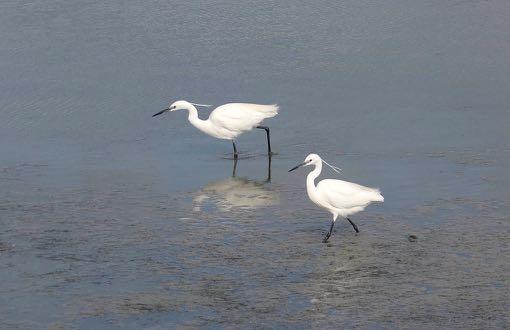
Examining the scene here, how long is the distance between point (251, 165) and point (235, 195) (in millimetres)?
1331

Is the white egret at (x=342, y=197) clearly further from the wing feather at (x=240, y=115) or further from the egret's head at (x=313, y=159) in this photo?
the wing feather at (x=240, y=115)

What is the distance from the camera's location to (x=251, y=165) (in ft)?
42.9

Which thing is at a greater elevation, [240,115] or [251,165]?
[240,115]

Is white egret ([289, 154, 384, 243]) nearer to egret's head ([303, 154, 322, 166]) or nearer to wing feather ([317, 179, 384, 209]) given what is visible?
wing feather ([317, 179, 384, 209])

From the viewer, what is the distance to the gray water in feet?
28.3

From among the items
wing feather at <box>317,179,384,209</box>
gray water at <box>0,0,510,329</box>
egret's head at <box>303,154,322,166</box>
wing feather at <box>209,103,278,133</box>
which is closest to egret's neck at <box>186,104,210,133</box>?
wing feather at <box>209,103,278,133</box>

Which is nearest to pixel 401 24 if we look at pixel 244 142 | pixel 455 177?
pixel 244 142

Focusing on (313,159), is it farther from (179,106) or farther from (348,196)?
(179,106)

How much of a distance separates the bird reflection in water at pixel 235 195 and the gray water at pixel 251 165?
0.14ft

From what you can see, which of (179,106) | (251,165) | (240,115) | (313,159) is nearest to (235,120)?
(240,115)

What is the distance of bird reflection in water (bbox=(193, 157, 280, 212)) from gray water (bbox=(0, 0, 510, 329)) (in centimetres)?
4

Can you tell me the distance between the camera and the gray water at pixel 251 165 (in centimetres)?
863

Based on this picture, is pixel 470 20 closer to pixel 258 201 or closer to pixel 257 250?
pixel 258 201

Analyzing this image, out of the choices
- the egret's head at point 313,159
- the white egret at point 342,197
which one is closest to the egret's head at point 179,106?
the egret's head at point 313,159
